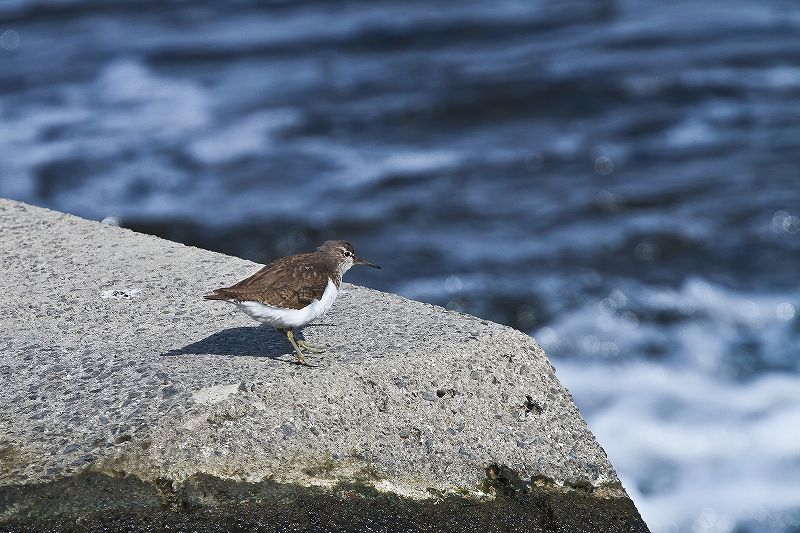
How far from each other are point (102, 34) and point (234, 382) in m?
13.8

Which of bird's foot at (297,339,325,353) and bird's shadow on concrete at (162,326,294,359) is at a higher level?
bird's foot at (297,339,325,353)

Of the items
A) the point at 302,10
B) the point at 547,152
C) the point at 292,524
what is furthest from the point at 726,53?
the point at 292,524

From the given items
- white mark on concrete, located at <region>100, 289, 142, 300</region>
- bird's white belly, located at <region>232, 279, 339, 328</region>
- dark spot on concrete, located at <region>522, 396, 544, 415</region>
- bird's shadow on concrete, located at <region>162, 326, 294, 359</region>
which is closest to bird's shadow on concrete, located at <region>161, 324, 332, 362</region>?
bird's shadow on concrete, located at <region>162, 326, 294, 359</region>

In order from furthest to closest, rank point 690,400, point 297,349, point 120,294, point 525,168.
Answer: point 525,168 → point 690,400 → point 120,294 → point 297,349

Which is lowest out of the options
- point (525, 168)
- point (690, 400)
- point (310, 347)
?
point (690, 400)

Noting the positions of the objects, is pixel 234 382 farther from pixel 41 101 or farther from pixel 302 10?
pixel 302 10

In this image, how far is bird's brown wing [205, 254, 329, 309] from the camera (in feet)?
15.0

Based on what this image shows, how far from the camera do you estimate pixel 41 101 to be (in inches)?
553

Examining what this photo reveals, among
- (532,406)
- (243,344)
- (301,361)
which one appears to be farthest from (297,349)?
(532,406)

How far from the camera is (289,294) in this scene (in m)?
4.63

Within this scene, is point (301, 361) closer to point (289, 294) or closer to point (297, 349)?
point (297, 349)

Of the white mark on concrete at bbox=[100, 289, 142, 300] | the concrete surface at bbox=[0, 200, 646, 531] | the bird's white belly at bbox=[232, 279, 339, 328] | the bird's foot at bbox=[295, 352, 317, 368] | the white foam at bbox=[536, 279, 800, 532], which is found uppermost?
the bird's white belly at bbox=[232, 279, 339, 328]

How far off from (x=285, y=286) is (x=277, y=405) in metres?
0.68

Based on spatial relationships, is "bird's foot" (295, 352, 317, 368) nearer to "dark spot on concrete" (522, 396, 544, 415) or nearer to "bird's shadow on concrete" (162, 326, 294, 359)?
"bird's shadow on concrete" (162, 326, 294, 359)
